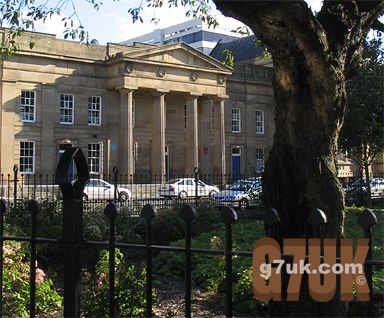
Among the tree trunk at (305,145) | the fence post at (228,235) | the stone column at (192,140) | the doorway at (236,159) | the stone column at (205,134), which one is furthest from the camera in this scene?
the doorway at (236,159)

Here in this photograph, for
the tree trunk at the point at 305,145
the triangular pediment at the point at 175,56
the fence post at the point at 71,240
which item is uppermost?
the triangular pediment at the point at 175,56

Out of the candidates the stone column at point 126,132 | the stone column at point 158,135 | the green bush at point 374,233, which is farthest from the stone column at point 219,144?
the green bush at point 374,233

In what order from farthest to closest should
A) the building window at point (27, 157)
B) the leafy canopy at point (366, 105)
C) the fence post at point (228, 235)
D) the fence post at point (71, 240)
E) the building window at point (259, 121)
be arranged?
1. the building window at point (259, 121)
2. the building window at point (27, 157)
3. the leafy canopy at point (366, 105)
4. the fence post at point (71, 240)
5. the fence post at point (228, 235)

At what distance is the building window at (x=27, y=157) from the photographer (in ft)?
144

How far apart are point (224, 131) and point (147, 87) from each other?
11.9m

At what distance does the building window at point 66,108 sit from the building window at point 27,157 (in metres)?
3.64

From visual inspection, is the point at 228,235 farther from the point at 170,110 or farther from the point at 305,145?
the point at 170,110

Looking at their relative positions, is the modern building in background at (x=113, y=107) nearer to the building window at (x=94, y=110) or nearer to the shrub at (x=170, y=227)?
the building window at (x=94, y=110)

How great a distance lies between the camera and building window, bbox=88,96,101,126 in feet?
157

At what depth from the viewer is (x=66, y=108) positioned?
153 feet

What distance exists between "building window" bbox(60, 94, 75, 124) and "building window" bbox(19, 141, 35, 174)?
364 centimetres

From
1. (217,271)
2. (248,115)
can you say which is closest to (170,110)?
(248,115)

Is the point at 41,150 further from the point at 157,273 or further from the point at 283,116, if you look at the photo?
the point at 283,116

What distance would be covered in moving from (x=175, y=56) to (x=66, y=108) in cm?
1166
